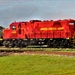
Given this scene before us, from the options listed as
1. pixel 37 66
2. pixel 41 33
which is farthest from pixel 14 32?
pixel 37 66

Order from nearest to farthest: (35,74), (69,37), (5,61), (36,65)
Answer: (35,74) < (36,65) < (5,61) < (69,37)

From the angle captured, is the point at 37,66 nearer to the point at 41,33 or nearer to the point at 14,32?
the point at 41,33

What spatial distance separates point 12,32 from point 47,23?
719 cm

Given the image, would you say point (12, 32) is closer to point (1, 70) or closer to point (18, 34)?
point (18, 34)

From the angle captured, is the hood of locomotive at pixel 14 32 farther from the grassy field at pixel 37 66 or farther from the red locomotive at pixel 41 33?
the grassy field at pixel 37 66

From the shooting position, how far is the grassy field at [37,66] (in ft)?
68.1

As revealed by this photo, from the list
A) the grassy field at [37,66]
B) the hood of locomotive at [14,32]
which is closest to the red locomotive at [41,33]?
the hood of locomotive at [14,32]

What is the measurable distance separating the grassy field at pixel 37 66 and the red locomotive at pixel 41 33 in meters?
21.1

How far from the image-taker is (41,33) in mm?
50312

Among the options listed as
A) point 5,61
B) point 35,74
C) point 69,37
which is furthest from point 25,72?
point 69,37

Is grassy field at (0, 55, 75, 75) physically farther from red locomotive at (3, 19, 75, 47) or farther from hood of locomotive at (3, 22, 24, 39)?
hood of locomotive at (3, 22, 24, 39)

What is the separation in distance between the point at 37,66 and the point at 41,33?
2735 cm

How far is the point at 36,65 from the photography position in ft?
77.4

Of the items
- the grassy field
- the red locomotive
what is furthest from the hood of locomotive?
the grassy field
